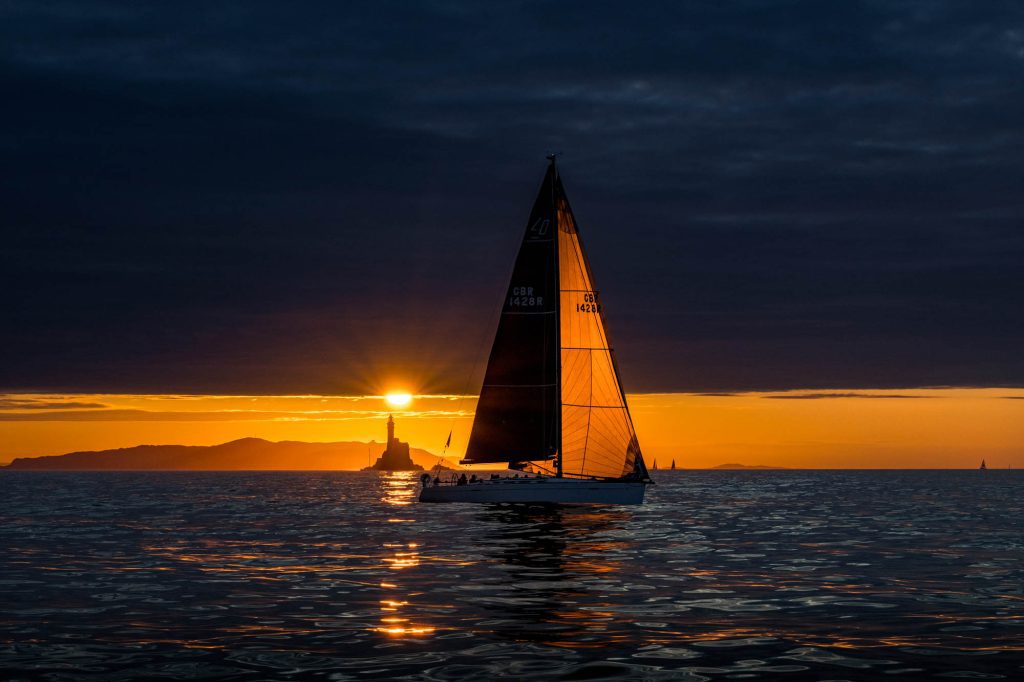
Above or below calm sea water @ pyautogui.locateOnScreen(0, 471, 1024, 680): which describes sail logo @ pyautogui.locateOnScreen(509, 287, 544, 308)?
above

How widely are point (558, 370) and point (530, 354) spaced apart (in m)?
2.46

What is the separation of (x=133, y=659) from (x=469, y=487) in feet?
178

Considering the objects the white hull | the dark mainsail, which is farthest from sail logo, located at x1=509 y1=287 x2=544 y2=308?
the white hull

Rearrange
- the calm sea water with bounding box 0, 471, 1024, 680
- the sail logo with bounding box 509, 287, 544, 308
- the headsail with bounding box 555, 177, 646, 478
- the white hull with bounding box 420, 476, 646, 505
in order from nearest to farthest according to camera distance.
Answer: the calm sea water with bounding box 0, 471, 1024, 680, the white hull with bounding box 420, 476, 646, 505, the headsail with bounding box 555, 177, 646, 478, the sail logo with bounding box 509, 287, 544, 308

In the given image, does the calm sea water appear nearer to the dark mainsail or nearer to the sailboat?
the sailboat

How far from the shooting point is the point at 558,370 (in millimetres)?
76125

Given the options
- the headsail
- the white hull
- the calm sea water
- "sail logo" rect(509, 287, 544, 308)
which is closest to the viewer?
the calm sea water

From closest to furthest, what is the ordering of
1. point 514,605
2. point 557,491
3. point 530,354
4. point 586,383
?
point 514,605
point 557,491
point 586,383
point 530,354

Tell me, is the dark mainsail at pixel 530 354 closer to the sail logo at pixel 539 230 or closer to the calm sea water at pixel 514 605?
Answer: the sail logo at pixel 539 230

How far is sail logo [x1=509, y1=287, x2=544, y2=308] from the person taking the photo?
252 ft

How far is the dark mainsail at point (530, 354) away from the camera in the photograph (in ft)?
250

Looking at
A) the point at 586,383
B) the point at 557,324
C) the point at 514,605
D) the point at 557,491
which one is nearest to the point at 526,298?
the point at 557,324

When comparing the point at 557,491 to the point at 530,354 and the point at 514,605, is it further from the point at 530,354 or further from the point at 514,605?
the point at 514,605

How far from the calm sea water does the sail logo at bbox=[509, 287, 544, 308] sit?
1806cm
